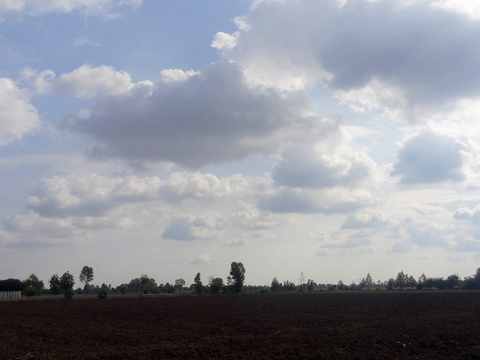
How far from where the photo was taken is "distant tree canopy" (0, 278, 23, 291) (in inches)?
4281

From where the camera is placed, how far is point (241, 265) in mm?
141250

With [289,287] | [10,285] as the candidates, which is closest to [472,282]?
[289,287]

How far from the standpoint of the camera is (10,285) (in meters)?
110

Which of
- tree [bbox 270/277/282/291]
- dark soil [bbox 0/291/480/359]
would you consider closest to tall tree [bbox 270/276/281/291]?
tree [bbox 270/277/282/291]

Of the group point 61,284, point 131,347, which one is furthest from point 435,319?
point 61,284

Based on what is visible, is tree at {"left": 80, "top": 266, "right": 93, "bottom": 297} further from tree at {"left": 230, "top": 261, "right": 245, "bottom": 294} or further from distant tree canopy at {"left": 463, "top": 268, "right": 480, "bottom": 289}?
distant tree canopy at {"left": 463, "top": 268, "right": 480, "bottom": 289}

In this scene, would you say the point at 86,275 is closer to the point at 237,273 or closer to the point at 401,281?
the point at 237,273

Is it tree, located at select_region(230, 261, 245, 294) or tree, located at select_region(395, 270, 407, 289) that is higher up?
tree, located at select_region(230, 261, 245, 294)

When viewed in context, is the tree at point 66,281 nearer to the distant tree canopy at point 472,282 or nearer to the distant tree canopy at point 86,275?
the distant tree canopy at point 86,275

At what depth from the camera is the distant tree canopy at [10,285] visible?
4281 inches

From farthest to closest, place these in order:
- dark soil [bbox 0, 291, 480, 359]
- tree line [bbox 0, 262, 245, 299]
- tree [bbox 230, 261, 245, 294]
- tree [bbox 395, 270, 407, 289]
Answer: tree [bbox 395, 270, 407, 289] < tree [bbox 230, 261, 245, 294] < tree line [bbox 0, 262, 245, 299] < dark soil [bbox 0, 291, 480, 359]

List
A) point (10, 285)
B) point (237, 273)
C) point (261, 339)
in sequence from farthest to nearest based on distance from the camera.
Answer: point (237, 273)
point (10, 285)
point (261, 339)

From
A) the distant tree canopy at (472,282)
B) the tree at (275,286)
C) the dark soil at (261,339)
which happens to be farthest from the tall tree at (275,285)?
the dark soil at (261,339)

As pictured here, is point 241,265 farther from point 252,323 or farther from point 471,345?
point 471,345
